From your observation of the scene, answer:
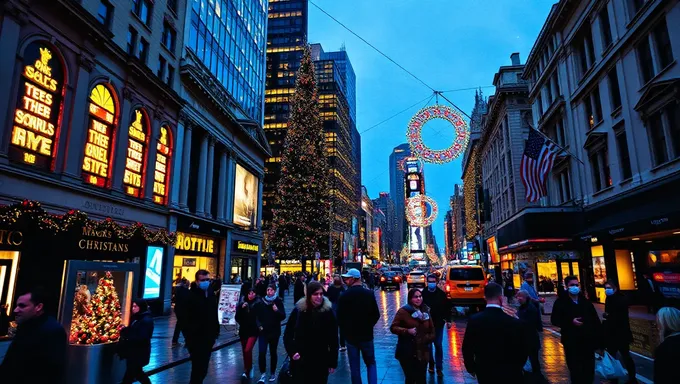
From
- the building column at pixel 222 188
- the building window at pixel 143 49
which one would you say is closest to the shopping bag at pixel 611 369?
the building window at pixel 143 49

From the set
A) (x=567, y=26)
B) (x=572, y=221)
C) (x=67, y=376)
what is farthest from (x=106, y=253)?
(x=567, y=26)

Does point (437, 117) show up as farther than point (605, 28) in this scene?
No

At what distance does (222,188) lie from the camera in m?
33.4

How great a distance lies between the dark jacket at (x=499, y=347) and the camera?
4.13m

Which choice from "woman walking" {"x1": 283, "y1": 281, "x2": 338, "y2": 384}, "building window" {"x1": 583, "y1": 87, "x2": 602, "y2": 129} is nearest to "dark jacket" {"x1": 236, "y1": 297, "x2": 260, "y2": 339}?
"woman walking" {"x1": 283, "y1": 281, "x2": 338, "y2": 384}

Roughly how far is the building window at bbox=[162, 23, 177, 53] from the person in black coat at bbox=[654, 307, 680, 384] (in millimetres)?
27647

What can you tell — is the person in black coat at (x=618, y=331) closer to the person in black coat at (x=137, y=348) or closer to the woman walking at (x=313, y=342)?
the woman walking at (x=313, y=342)

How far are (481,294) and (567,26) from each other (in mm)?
21671

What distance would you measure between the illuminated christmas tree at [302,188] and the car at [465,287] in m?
26.8

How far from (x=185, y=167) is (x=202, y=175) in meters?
2.54

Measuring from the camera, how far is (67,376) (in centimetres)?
758

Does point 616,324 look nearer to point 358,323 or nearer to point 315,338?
point 358,323

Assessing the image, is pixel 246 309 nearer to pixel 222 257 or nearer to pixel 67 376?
pixel 67 376

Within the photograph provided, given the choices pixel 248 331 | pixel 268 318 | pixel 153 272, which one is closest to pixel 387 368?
pixel 268 318
